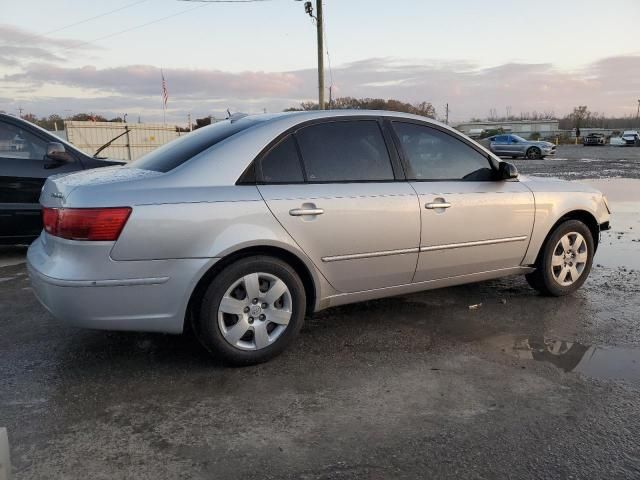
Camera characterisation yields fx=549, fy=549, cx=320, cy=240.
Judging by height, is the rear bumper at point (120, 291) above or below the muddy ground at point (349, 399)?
above

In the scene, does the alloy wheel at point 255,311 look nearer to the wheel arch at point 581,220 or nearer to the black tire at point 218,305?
the black tire at point 218,305

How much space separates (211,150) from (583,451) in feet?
8.74

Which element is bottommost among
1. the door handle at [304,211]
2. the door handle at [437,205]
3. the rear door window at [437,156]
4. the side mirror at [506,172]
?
the door handle at [437,205]

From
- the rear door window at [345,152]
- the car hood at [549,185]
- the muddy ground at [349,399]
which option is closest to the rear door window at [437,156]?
the rear door window at [345,152]

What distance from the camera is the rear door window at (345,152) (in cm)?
377

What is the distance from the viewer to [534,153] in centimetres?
3362

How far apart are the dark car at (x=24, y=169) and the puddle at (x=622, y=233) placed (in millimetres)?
6358

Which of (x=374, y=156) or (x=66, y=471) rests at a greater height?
(x=374, y=156)

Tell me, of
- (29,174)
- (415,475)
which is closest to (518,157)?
(29,174)

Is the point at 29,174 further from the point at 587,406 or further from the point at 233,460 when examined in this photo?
the point at 587,406

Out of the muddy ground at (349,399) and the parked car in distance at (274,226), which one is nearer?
the muddy ground at (349,399)

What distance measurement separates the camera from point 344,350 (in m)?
3.84

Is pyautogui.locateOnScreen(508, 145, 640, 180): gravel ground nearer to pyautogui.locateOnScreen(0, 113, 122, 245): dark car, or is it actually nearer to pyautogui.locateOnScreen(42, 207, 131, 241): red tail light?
pyautogui.locateOnScreen(0, 113, 122, 245): dark car

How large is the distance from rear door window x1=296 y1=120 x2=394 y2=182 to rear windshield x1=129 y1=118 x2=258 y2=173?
45 centimetres
